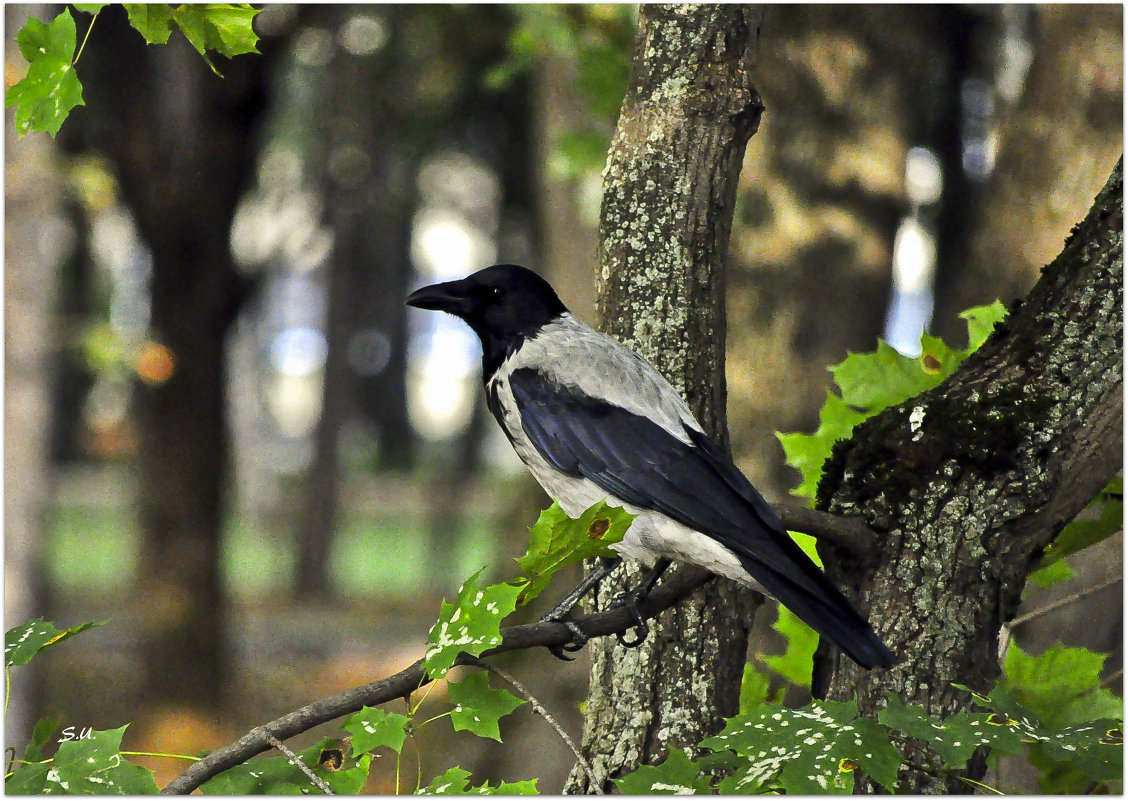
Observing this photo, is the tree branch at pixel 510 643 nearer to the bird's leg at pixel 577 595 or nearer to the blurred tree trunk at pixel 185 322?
the bird's leg at pixel 577 595

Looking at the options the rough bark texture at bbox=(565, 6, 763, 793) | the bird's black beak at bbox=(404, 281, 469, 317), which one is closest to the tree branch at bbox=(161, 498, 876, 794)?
the rough bark texture at bbox=(565, 6, 763, 793)

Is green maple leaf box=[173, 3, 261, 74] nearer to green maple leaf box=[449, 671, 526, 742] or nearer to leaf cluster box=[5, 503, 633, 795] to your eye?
leaf cluster box=[5, 503, 633, 795]

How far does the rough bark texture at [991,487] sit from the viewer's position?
2.17 metres

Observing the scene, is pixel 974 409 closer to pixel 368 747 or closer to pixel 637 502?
pixel 637 502

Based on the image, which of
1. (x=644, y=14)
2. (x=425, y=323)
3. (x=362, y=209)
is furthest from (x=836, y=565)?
(x=425, y=323)

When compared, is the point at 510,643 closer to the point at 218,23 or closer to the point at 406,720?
the point at 406,720

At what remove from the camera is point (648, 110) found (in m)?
2.50

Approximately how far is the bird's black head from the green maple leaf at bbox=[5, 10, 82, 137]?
3.41ft

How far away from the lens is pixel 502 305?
268cm

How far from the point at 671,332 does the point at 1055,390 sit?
86cm

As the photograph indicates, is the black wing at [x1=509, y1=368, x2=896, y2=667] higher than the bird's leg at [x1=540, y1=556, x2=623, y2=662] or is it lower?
higher

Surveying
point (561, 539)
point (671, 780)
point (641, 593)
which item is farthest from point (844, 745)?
point (641, 593)

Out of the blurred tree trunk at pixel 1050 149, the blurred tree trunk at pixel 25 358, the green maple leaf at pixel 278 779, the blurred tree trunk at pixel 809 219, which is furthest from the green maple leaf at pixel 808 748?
the blurred tree trunk at pixel 25 358

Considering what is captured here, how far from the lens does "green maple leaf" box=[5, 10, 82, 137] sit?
1793 millimetres
